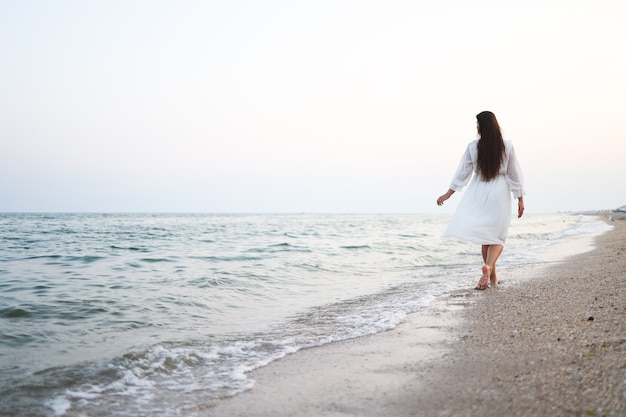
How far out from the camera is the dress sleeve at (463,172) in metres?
6.08

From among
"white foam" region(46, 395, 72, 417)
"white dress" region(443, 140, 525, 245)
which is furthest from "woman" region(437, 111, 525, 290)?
"white foam" region(46, 395, 72, 417)

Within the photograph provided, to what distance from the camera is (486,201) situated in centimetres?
595

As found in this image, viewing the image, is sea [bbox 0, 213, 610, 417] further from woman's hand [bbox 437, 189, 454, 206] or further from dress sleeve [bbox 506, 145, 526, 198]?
dress sleeve [bbox 506, 145, 526, 198]

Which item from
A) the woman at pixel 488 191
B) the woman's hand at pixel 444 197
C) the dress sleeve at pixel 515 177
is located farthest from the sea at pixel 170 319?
the dress sleeve at pixel 515 177

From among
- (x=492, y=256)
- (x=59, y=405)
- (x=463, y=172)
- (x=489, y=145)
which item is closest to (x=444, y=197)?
(x=463, y=172)

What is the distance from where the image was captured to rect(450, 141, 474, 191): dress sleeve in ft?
19.9

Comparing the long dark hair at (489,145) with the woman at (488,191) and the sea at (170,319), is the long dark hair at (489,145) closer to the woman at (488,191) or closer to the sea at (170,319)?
the woman at (488,191)

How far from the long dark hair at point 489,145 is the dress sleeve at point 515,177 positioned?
0.17 metres

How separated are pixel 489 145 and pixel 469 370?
12.6 ft

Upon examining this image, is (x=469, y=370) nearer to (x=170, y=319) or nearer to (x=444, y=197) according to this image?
(x=170, y=319)

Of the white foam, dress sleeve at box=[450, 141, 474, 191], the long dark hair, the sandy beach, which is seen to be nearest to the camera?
the sandy beach

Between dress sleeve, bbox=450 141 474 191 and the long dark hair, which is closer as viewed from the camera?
the long dark hair

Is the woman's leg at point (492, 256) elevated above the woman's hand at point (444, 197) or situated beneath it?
situated beneath

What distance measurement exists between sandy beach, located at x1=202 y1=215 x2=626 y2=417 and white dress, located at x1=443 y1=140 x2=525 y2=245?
1512 mm
